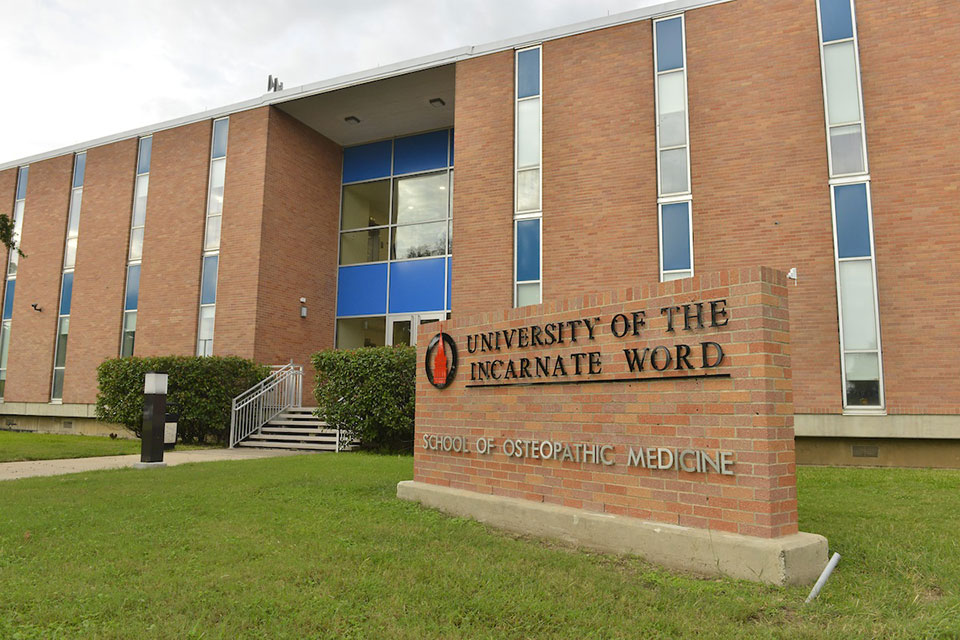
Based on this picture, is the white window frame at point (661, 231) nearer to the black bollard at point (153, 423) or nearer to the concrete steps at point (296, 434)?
the concrete steps at point (296, 434)

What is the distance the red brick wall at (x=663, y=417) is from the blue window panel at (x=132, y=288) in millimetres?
16381

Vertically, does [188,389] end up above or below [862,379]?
below

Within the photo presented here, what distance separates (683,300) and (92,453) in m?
11.9

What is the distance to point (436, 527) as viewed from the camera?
552 cm

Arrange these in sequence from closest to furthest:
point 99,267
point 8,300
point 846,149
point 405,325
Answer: point 846,149 < point 405,325 < point 99,267 < point 8,300

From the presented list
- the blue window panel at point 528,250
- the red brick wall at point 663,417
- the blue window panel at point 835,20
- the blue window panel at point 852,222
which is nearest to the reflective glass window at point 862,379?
the blue window panel at point 852,222

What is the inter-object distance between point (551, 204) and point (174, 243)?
1121 centimetres

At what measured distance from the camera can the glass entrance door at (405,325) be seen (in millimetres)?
18359

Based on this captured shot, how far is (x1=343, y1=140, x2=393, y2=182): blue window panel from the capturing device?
2019 cm

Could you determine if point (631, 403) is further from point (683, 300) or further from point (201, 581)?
point (201, 581)

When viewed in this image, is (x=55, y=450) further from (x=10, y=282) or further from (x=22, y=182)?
(x=22, y=182)

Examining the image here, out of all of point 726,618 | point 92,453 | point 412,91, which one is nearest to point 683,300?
point 726,618

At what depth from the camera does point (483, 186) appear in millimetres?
15117

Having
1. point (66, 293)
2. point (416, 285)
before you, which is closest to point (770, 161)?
point (416, 285)
